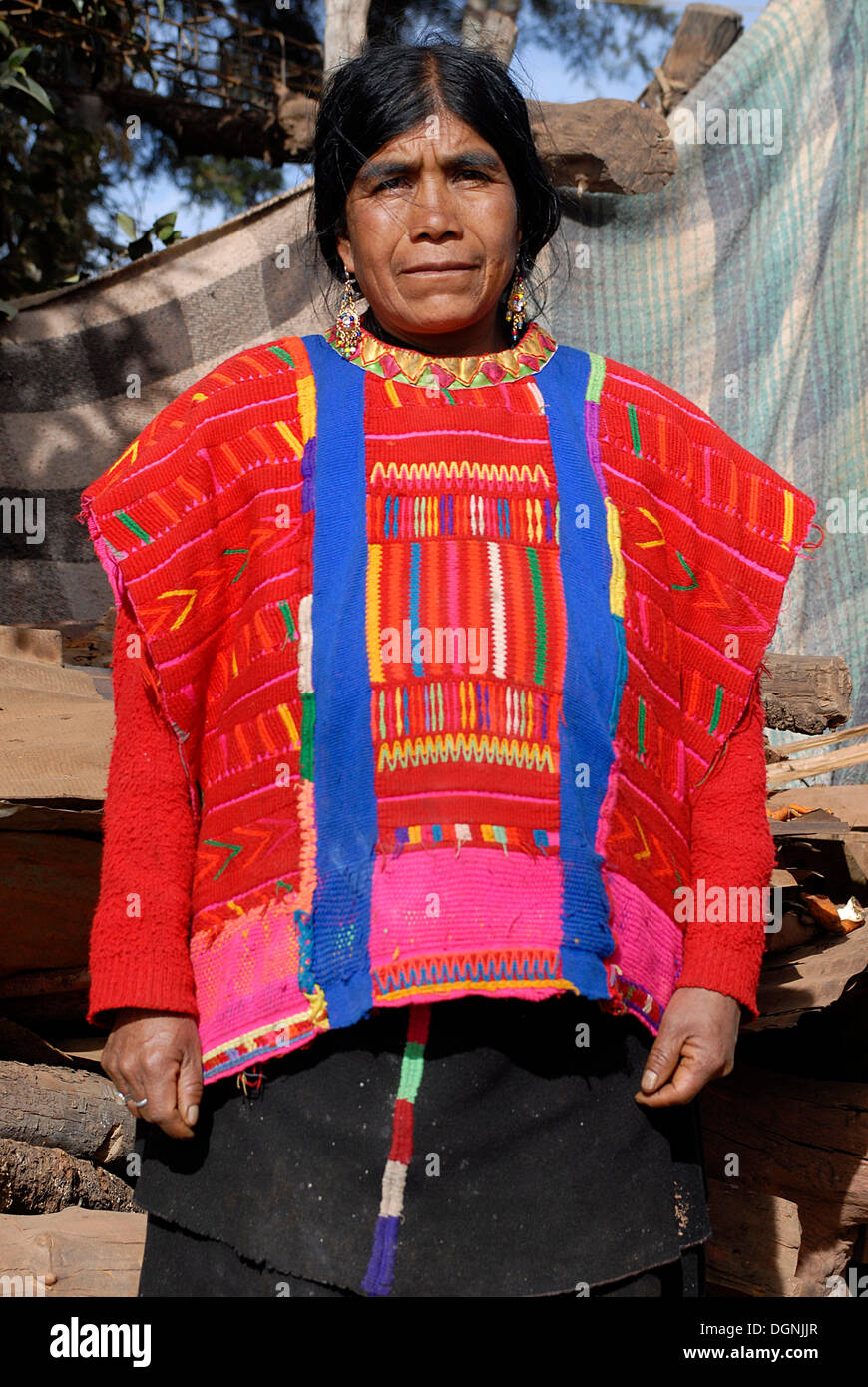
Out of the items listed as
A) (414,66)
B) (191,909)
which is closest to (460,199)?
(414,66)

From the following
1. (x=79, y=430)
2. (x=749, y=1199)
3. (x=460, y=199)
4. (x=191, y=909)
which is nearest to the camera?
(x=191, y=909)

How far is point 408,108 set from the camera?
5.55 ft

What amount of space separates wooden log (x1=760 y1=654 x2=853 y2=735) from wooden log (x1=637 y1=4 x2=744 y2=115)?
240 cm

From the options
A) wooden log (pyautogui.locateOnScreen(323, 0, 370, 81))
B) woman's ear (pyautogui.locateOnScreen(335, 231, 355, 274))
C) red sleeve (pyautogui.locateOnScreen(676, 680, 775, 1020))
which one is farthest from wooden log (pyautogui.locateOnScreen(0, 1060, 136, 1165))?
wooden log (pyautogui.locateOnScreen(323, 0, 370, 81))

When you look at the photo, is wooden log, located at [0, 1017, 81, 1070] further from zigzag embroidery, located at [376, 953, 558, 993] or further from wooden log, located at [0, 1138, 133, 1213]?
zigzag embroidery, located at [376, 953, 558, 993]

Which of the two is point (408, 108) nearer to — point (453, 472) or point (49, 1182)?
point (453, 472)

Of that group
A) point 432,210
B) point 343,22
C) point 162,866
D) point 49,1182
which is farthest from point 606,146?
point 49,1182

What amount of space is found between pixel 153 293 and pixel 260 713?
2.87 meters

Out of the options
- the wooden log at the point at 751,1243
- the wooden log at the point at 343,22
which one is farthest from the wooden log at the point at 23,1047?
the wooden log at the point at 343,22

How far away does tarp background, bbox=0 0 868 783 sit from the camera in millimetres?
3852

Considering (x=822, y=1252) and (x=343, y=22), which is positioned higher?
(x=343, y=22)

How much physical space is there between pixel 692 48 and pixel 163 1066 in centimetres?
423

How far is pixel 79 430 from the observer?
3.94 meters
